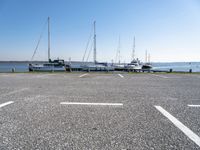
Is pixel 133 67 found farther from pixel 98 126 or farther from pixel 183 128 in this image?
pixel 98 126

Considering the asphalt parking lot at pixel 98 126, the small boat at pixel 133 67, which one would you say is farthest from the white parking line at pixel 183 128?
the small boat at pixel 133 67

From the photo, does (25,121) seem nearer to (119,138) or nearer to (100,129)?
(100,129)

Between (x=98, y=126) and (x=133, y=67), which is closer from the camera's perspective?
(x=98, y=126)

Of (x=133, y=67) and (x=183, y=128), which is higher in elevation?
(x=133, y=67)

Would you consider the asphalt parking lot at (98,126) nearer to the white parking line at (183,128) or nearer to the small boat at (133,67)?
the white parking line at (183,128)

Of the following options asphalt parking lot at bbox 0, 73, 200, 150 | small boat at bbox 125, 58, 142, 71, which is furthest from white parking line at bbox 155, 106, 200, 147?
small boat at bbox 125, 58, 142, 71

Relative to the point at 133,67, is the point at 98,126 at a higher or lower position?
lower

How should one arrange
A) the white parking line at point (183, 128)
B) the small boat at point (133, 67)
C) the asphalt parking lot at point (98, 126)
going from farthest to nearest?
the small boat at point (133, 67) < the white parking line at point (183, 128) < the asphalt parking lot at point (98, 126)

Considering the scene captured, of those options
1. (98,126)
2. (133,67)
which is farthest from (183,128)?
(133,67)

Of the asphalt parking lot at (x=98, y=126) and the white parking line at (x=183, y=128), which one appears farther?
the white parking line at (x=183, y=128)

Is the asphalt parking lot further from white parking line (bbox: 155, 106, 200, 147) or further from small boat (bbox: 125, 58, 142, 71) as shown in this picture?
small boat (bbox: 125, 58, 142, 71)

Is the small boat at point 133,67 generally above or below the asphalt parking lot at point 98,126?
above

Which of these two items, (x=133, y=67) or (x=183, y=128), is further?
(x=133, y=67)

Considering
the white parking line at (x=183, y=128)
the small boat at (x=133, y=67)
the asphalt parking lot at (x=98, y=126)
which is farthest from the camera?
the small boat at (x=133, y=67)
